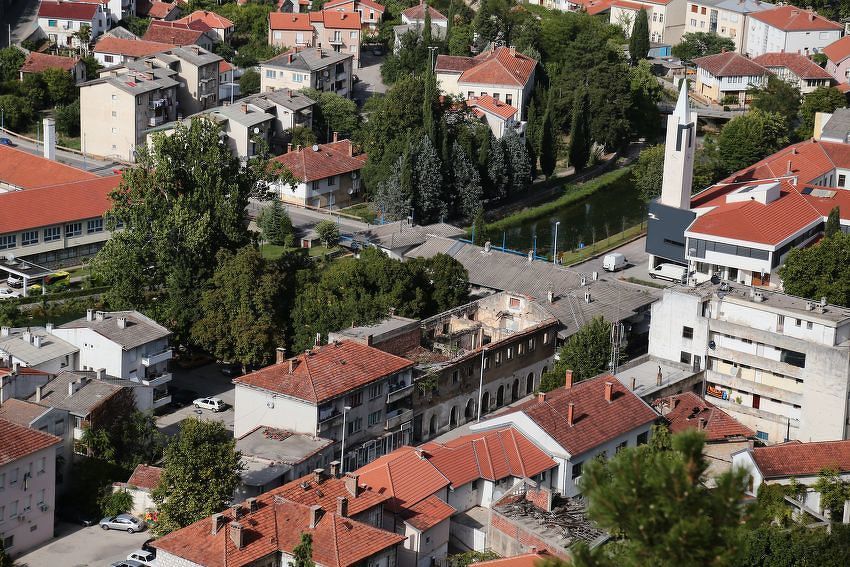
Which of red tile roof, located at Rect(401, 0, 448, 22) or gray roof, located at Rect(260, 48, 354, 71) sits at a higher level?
red tile roof, located at Rect(401, 0, 448, 22)

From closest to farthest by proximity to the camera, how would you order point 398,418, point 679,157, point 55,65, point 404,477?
point 404,477, point 398,418, point 679,157, point 55,65

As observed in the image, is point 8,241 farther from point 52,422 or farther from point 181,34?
point 181,34

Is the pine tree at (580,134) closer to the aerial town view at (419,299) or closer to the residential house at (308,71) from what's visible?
the aerial town view at (419,299)

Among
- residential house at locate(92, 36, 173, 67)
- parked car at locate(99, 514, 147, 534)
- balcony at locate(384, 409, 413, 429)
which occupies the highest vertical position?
residential house at locate(92, 36, 173, 67)

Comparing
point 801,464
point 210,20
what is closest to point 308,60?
point 210,20

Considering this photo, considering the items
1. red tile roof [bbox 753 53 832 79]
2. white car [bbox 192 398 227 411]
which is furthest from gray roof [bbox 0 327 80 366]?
red tile roof [bbox 753 53 832 79]

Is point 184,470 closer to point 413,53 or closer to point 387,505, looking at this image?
point 387,505

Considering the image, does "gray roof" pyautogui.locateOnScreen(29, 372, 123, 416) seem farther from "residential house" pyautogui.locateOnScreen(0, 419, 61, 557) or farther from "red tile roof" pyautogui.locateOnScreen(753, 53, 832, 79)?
"red tile roof" pyautogui.locateOnScreen(753, 53, 832, 79)
